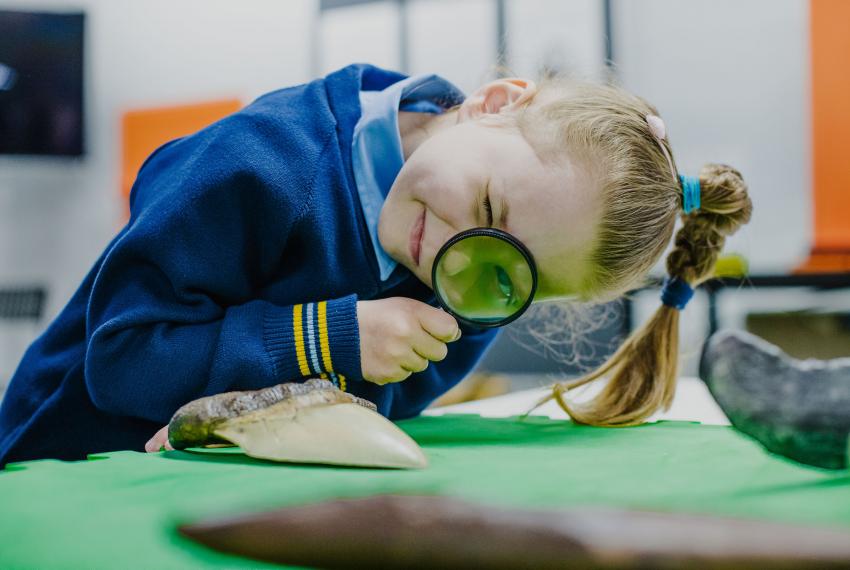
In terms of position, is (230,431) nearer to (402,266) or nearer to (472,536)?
(472,536)

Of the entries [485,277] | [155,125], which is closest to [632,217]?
[485,277]

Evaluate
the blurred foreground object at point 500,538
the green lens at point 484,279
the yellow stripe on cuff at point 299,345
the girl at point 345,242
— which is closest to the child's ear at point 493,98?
the girl at point 345,242

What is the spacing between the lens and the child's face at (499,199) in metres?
1.02

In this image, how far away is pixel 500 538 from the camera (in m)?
0.47

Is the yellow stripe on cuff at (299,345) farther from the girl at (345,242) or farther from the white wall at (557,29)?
the white wall at (557,29)

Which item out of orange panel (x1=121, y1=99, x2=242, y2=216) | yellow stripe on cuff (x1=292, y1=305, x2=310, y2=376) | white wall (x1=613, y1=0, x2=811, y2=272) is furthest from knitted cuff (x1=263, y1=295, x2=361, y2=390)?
orange panel (x1=121, y1=99, x2=242, y2=216)

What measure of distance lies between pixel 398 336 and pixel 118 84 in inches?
180

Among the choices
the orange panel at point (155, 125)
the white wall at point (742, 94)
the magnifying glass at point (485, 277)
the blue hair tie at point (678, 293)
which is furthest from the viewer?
the orange panel at point (155, 125)

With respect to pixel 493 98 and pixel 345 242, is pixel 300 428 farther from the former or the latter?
pixel 493 98

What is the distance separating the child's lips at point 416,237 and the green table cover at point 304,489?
36 centimetres

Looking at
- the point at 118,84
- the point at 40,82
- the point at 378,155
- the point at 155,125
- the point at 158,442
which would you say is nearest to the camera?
the point at 158,442

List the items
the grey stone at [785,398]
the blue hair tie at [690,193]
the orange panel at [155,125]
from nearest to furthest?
the grey stone at [785,398]
the blue hair tie at [690,193]
the orange panel at [155,125]

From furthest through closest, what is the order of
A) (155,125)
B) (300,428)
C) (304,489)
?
1. (155,125)
2. (300,428)
3. (304,489)

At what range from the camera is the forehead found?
101 cm
